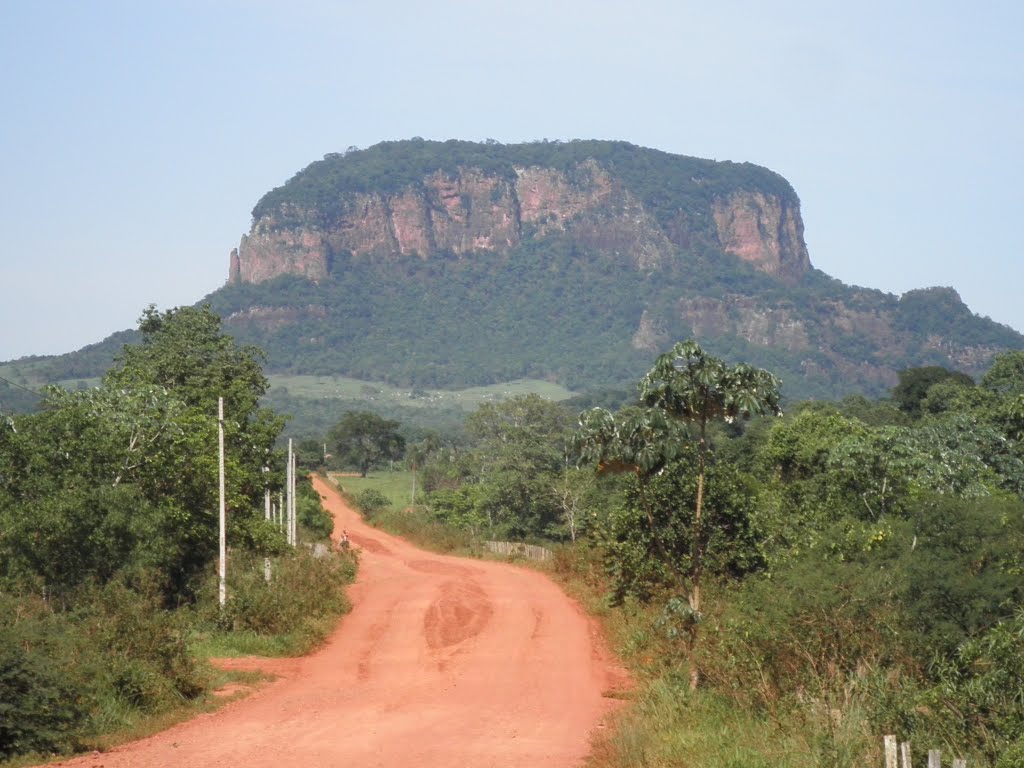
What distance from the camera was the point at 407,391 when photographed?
183 meters

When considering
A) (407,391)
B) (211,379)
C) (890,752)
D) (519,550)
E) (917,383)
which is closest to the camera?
(890,752)

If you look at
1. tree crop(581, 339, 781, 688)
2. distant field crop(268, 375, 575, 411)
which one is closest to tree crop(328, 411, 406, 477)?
distant field crop(268, 375, 575, 411)

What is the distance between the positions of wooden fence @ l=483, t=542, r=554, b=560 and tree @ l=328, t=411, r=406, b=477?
159 feet

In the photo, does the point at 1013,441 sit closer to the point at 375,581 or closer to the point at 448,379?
the point at 375,581

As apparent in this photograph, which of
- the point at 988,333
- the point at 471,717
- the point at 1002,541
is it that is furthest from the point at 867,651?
the point at 988,333

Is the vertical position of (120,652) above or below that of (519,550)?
above

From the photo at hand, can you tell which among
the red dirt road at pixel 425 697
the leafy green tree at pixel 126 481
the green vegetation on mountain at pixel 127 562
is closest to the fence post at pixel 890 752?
the red dirt road at pixel 425 697

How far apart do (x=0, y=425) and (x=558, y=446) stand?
3983 centimetres

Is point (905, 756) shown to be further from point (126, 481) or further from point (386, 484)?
point (386, 484)

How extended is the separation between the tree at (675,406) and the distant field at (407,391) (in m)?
147

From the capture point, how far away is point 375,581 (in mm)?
32781

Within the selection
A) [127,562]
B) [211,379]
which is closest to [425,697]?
[127,562]

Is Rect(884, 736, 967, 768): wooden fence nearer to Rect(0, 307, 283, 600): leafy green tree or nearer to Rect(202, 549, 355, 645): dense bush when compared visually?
Rect(202, 549, 355, 645): dense bush

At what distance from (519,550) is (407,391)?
143 meters
